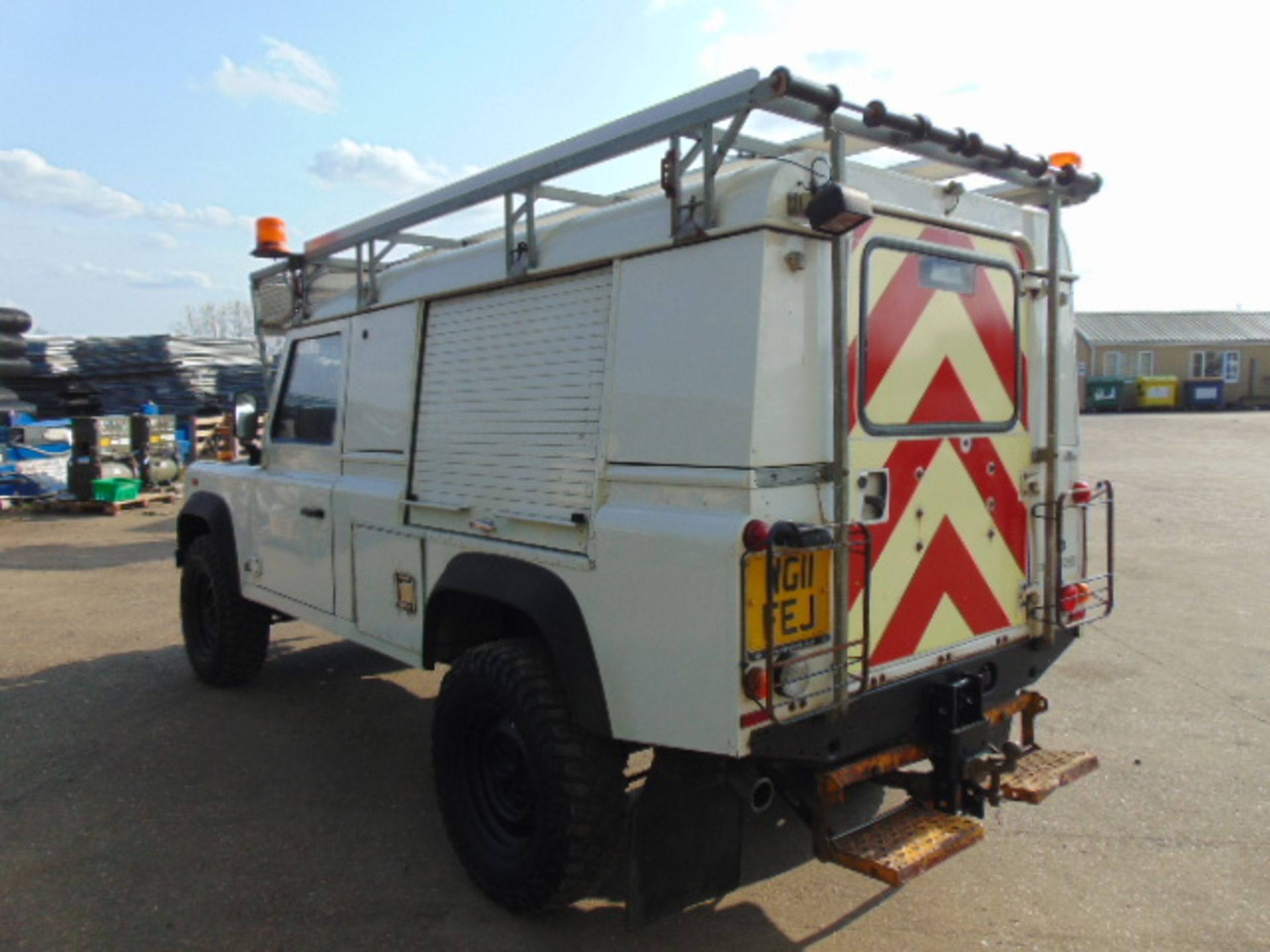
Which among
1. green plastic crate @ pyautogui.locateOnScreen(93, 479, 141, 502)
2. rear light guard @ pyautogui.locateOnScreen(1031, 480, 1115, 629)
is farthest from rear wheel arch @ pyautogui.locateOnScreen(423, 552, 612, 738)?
green plastic crate @ pyautogui.locateOnScreen(93, 479, 141, 502)

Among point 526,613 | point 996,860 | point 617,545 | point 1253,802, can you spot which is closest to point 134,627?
point 526,613

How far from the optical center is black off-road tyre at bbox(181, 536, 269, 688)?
5543mm

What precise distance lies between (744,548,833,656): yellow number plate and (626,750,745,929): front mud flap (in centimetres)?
49

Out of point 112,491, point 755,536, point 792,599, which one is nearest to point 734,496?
point 755,536

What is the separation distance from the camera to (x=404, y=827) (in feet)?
13.1

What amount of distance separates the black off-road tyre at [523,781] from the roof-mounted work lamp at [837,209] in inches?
67.0

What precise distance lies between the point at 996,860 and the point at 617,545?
2073 millimetres

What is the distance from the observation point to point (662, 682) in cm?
275

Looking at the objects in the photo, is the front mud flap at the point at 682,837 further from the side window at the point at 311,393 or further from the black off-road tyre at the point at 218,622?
the black off-road tyre at the point at 218,622

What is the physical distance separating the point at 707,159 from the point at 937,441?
1224mm

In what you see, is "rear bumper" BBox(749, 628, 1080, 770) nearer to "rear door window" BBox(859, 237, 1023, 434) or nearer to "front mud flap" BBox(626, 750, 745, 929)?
"front mud flap" BBox(626, 750, 745, 929)

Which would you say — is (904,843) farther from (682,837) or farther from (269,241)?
(269,241)

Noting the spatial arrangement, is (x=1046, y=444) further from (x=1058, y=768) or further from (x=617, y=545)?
(x=617, y=545)

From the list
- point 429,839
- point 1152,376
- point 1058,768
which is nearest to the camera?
point 1058,768
